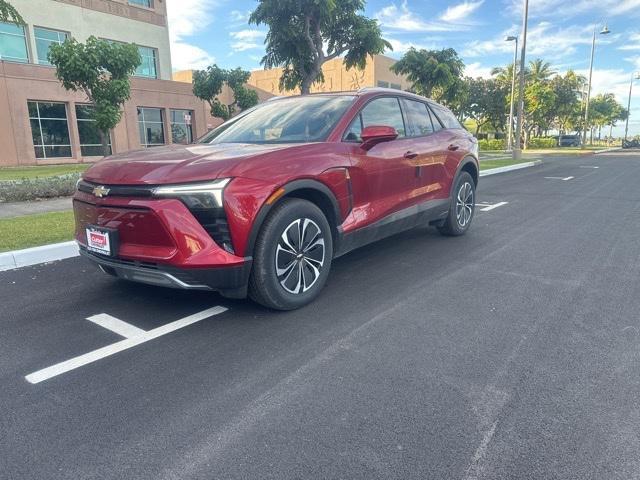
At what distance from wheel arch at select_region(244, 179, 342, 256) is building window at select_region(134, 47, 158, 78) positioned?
91.4 ft

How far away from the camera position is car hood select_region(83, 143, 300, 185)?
3162 mm

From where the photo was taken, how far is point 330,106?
440 centimetres

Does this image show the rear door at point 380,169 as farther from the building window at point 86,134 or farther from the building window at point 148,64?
the building window at point 148,64

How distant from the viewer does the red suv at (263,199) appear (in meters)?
3.15

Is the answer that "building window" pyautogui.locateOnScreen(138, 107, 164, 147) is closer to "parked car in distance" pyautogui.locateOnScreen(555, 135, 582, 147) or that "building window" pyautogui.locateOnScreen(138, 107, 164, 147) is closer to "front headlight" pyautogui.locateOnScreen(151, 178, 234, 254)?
"front headlight" pyautogui.locateOnScreen(151, 178, 234, 254)

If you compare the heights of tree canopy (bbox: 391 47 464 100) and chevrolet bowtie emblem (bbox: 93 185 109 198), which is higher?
tree canopy (bbox: 391 47 464 100)

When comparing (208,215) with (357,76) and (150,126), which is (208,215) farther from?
(357,76)

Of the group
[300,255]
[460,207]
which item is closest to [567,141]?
[460,207]

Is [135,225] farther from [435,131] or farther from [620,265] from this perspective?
[620,265]

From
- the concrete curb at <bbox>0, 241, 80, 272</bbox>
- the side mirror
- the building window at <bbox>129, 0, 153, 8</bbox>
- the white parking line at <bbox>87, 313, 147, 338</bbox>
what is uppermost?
the building window at <bbox>129, 0, 153, 8</bbox>

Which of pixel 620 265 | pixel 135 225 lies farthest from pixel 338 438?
pixel 620 265

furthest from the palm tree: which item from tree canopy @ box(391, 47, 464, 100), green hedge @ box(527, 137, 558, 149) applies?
tree canopy @ box(391, 47, 464, 100)

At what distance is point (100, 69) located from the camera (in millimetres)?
11719

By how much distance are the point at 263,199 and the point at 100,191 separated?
1164 millimetres
